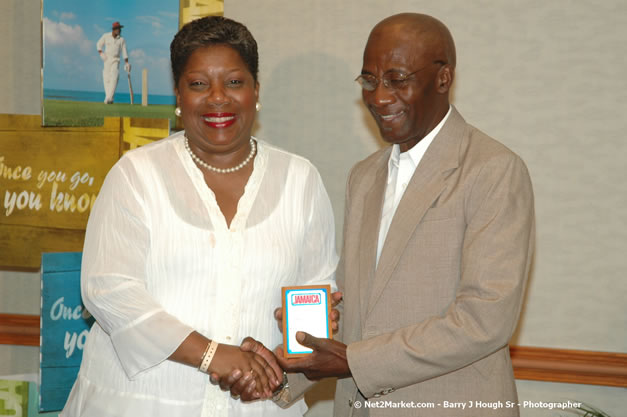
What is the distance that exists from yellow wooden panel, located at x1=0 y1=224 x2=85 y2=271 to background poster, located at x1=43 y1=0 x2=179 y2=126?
0.60 m

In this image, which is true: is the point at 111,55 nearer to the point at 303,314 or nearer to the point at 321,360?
the point at 303,314

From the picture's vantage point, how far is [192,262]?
238 centimetres

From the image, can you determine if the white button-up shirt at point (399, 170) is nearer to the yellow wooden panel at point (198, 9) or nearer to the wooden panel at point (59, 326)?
the yellow wooden panel at point (198, 9)

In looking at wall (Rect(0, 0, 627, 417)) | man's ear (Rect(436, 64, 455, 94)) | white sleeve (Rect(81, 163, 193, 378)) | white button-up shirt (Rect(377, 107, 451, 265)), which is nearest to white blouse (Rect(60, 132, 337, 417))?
white sleeve (Rect(81, 163, 193, 378))

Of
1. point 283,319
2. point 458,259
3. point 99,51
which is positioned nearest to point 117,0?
point 99,51

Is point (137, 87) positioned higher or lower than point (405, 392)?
higher

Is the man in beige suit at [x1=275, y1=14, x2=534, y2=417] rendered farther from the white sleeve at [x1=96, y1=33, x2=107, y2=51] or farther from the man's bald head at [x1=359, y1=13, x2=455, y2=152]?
the white sleeve at [x1=96, y1=33, x2=107, y2=51]

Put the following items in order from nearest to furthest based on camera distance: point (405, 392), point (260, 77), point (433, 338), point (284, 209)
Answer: point (433, 338), point (405, 392), point (284, 209), point (260, 77)

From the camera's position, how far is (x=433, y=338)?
215 cm

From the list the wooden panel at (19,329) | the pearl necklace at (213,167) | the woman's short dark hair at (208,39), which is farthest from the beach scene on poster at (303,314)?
the wooden panel at (19,329)

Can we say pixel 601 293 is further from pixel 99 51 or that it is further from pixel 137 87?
pixel 99 51

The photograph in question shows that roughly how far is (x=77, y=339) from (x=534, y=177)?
2.63 m

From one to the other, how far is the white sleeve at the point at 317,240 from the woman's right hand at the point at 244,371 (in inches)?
16.1

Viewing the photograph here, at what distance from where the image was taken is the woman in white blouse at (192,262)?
7.65 ft
